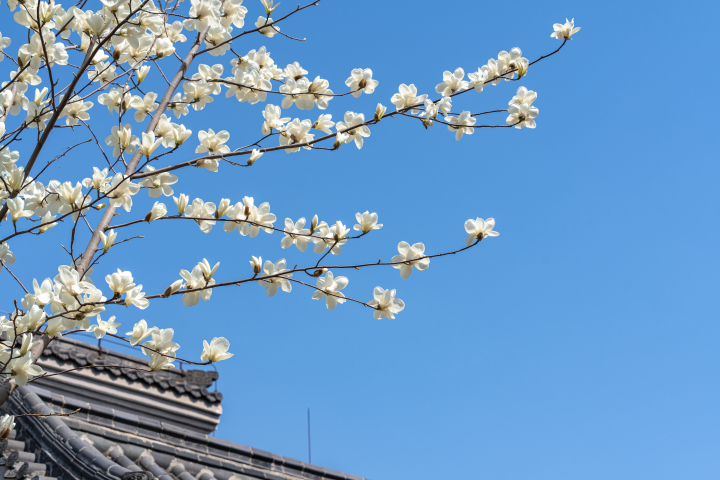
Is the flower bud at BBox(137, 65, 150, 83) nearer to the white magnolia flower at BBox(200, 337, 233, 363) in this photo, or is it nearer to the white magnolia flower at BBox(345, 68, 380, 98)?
the white magnolia flower at BBox(345, 68, 380, 98)

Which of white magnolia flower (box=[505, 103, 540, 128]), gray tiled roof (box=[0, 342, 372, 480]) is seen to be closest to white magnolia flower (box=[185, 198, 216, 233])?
white magnolia flower (box=[505, 103, 540, 128])

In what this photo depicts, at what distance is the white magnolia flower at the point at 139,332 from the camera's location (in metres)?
2.49

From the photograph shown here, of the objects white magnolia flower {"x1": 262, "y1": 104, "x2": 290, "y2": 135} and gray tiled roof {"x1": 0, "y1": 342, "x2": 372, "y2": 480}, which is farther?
gray tiled roof {"x1": 0, "y1": 342, "x2": 372, "y2": 480}

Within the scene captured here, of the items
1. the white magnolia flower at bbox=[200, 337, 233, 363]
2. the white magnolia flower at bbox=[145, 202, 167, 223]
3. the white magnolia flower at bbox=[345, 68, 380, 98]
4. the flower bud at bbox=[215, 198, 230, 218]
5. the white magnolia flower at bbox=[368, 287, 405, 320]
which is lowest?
the white magnolia flower at bbox=[200, 337, 233, 363]

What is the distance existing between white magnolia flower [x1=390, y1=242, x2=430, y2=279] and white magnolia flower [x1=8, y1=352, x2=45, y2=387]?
1477mm

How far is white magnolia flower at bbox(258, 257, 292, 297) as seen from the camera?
8.87 feet

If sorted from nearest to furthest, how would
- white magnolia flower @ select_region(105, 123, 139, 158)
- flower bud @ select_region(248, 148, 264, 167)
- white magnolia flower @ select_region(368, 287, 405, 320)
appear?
white magnolia flower @ select_region(105, 123, 139, 158)
white magnolia flower @ select_region(368, 287, 405, 320)
flower bud @ select_region(248, 148, 264, 167)

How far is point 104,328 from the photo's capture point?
2.52 m

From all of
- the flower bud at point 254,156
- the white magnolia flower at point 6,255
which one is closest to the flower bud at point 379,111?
the flower bud at point 254,156

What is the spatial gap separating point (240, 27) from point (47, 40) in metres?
0.91

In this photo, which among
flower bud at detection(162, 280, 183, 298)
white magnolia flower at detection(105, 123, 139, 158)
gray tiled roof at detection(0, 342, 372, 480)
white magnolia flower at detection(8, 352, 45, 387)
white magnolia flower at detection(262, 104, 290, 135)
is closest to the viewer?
white magnolia flower at detection(8, 352, 45, 387)

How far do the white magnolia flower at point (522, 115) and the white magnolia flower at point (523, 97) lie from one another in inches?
1.1

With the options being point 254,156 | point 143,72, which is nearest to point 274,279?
point 254,156

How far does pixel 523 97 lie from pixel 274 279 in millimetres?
1686
